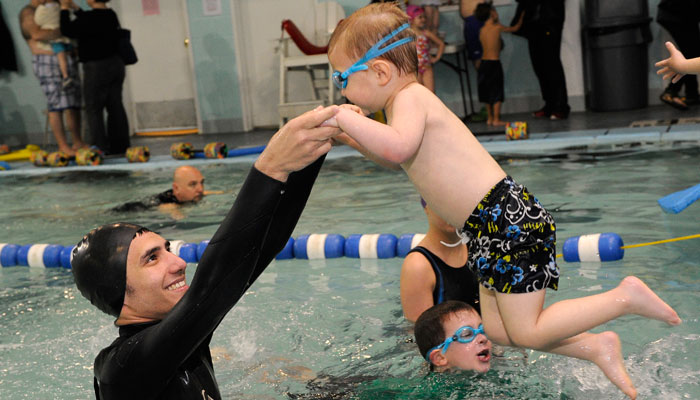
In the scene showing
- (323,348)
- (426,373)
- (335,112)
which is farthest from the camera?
(323,348)

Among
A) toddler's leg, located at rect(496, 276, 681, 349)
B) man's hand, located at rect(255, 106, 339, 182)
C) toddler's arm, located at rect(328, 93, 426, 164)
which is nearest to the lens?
man's hand, located at rect(255, 106, 339, 182)

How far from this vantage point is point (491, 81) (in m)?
10.9

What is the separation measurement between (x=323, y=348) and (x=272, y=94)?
10365 mm

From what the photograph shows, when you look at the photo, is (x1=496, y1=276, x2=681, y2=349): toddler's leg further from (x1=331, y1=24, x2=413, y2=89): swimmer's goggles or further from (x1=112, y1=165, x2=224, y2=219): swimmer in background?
(x1=112, y1=165, x2=224, y2=219): swimmer in background

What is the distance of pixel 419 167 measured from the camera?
2766 millimetres

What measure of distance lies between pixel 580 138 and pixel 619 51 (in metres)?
2.72

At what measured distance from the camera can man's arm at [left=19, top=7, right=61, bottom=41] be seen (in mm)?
10719

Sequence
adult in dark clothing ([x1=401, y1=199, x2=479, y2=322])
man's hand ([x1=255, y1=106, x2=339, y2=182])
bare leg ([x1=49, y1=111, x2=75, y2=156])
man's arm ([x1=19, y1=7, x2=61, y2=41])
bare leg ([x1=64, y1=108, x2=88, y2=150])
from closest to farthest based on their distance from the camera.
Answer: man's hand ([x1=255, y1=106, x2=339, y2=182])
adult in dark clothing ([x1=401, y1=199, x2=479, y2=322])
man's arm ([x1=19, y1=7, x2=61, y2=41])
bare leg ([x1=49, y1=111, x2=75, y2=156])
bare leg ([x1=64, y1=108, x2=88, y2=150])

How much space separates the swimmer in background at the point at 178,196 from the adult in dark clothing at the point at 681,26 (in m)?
6.27

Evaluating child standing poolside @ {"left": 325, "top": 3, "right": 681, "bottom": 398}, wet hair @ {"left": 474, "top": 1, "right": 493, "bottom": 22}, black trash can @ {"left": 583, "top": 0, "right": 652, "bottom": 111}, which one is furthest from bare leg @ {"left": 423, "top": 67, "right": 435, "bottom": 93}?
child standing poolside @ {"left": 325, "top": 3, "right": 681, "bottom": 398}

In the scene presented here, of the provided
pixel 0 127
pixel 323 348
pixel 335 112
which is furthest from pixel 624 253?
pixel 0 127

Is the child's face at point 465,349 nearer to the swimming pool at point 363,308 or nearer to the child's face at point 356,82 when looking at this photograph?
the swimming pool at point 363,308

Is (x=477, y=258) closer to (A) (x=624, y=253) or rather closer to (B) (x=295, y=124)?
(B) (x=295, y=124)

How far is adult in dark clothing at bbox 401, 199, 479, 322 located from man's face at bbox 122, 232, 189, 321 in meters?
1.37
